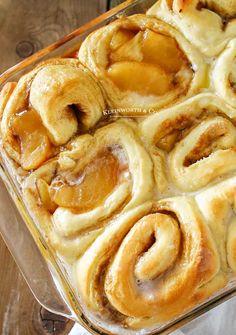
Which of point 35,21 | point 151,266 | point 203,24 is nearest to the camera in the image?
point 151,266

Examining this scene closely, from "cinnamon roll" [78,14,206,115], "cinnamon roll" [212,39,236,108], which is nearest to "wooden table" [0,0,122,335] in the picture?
"cinnamon roll" [78,14,206,115]

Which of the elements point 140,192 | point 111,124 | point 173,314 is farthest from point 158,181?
point 173,314

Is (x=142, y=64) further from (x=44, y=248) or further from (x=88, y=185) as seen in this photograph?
(x=44, y=248)

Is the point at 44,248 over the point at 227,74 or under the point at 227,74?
under

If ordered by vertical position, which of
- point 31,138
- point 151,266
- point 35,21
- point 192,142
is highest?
point 35,21

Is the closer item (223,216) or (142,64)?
(223,216)

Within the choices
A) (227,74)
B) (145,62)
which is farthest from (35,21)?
(227,74)
